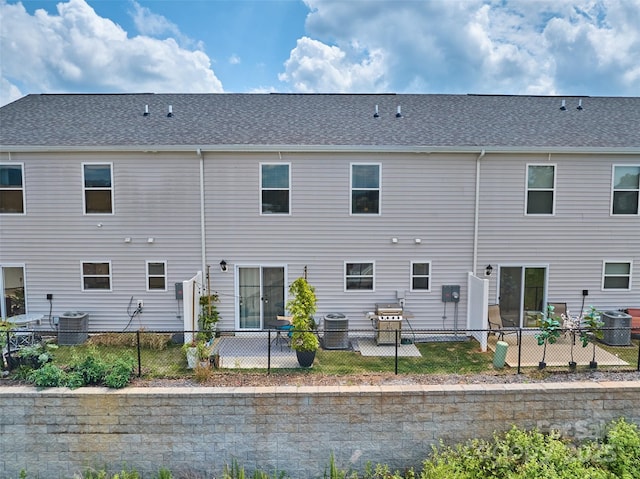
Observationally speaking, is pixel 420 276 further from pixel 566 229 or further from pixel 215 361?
pixel 215 361

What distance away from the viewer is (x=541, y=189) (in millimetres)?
9188

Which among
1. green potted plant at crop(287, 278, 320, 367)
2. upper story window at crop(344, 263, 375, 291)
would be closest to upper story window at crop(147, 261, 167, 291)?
green potted plant at crop(287, 278, 320, 367)

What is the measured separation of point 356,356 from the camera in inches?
299

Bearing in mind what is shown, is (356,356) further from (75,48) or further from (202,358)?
(75,48)

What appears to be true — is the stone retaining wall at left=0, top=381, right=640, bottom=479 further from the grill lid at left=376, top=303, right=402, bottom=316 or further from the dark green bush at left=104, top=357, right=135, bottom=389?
the grill lid at left=376, top=303, right=402, bottom=316

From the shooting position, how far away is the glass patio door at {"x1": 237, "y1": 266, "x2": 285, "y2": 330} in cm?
932

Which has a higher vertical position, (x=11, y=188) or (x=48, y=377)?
(x=11, y=188)

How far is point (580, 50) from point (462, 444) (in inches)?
624

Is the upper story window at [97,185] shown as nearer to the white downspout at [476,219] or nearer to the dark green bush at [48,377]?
the dark green bush at [48,377]

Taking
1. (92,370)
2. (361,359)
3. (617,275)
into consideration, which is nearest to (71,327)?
(92,370)

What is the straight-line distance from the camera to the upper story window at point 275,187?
29.9ft

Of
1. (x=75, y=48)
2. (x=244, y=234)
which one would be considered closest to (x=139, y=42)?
(x=75, y=48)

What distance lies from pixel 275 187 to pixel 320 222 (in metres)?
1.48

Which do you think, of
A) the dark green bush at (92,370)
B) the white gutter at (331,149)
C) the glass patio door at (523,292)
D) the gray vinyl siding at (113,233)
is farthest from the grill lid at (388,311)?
the dark green bush at (92,370)
